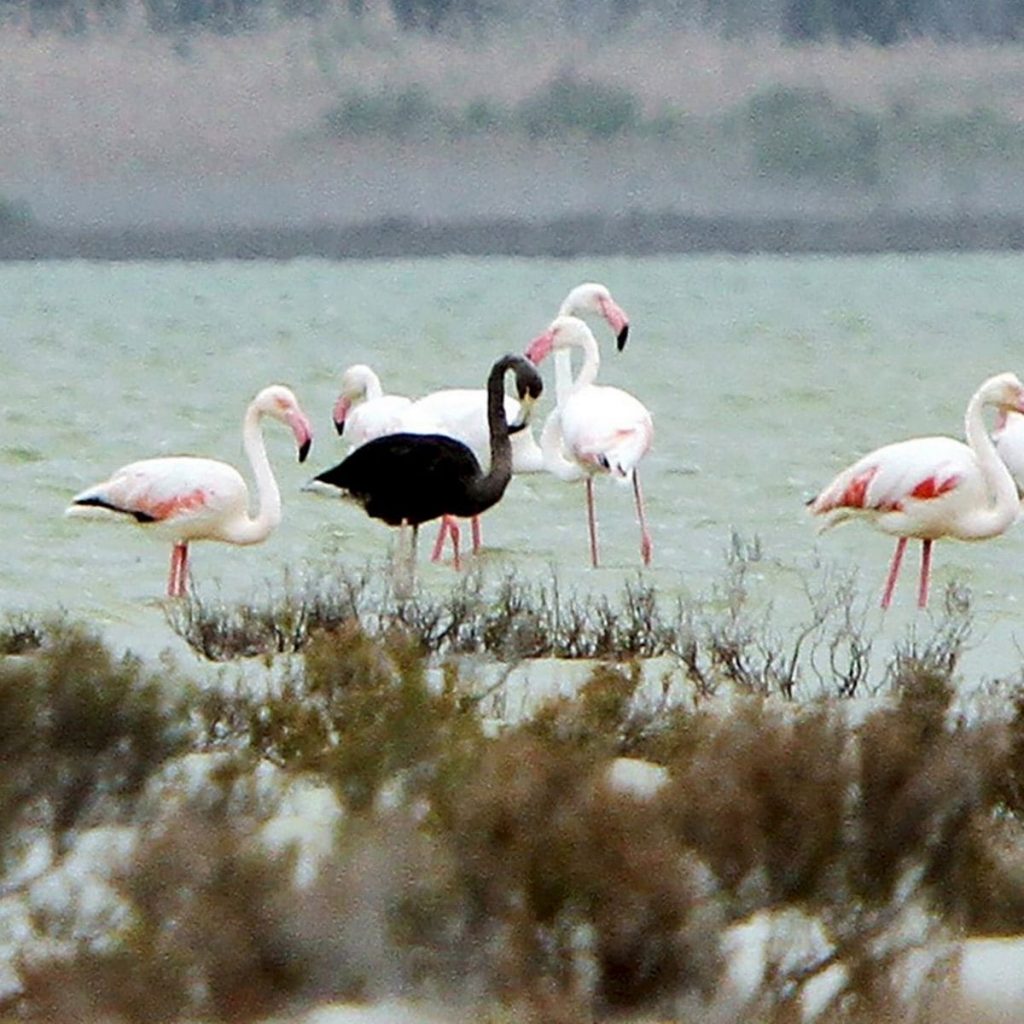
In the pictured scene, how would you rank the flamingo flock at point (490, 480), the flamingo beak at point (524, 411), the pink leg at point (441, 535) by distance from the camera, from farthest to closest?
the pink leg at point (441, 535), the flamingo beak at point (524, 411), the flamingo flock at point (490, 480)

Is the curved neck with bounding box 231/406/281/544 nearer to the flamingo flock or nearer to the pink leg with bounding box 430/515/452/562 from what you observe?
the flamingo flock

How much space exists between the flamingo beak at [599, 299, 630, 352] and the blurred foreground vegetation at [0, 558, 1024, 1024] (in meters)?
11.0

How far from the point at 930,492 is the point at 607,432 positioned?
6.66 ft

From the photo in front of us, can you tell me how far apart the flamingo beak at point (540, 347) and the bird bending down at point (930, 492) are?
9.66ft

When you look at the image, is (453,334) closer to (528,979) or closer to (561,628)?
(561,628)

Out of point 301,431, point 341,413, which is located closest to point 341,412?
point 341,413

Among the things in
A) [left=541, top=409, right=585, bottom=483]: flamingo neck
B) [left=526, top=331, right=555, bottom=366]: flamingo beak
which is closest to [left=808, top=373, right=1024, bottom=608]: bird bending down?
[left=541, top=409, right=585, bottom=483]: flamingo neck

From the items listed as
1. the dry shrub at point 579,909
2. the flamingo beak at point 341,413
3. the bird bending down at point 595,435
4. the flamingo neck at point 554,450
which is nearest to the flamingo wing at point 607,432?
the bird bending down at point 595,435

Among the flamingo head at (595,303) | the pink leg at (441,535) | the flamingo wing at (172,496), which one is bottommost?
the pink leg at (441,535)

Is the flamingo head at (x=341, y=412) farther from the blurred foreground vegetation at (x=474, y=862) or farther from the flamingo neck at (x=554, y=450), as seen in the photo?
the blurred foreground vegetation at (x=474, y=862)

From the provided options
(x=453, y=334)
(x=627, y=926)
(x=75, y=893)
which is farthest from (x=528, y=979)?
(x=453, y=334)

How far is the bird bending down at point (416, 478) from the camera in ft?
47.2

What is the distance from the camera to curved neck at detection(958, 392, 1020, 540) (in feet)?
49.0

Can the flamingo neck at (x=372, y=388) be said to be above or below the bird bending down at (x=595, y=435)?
above
